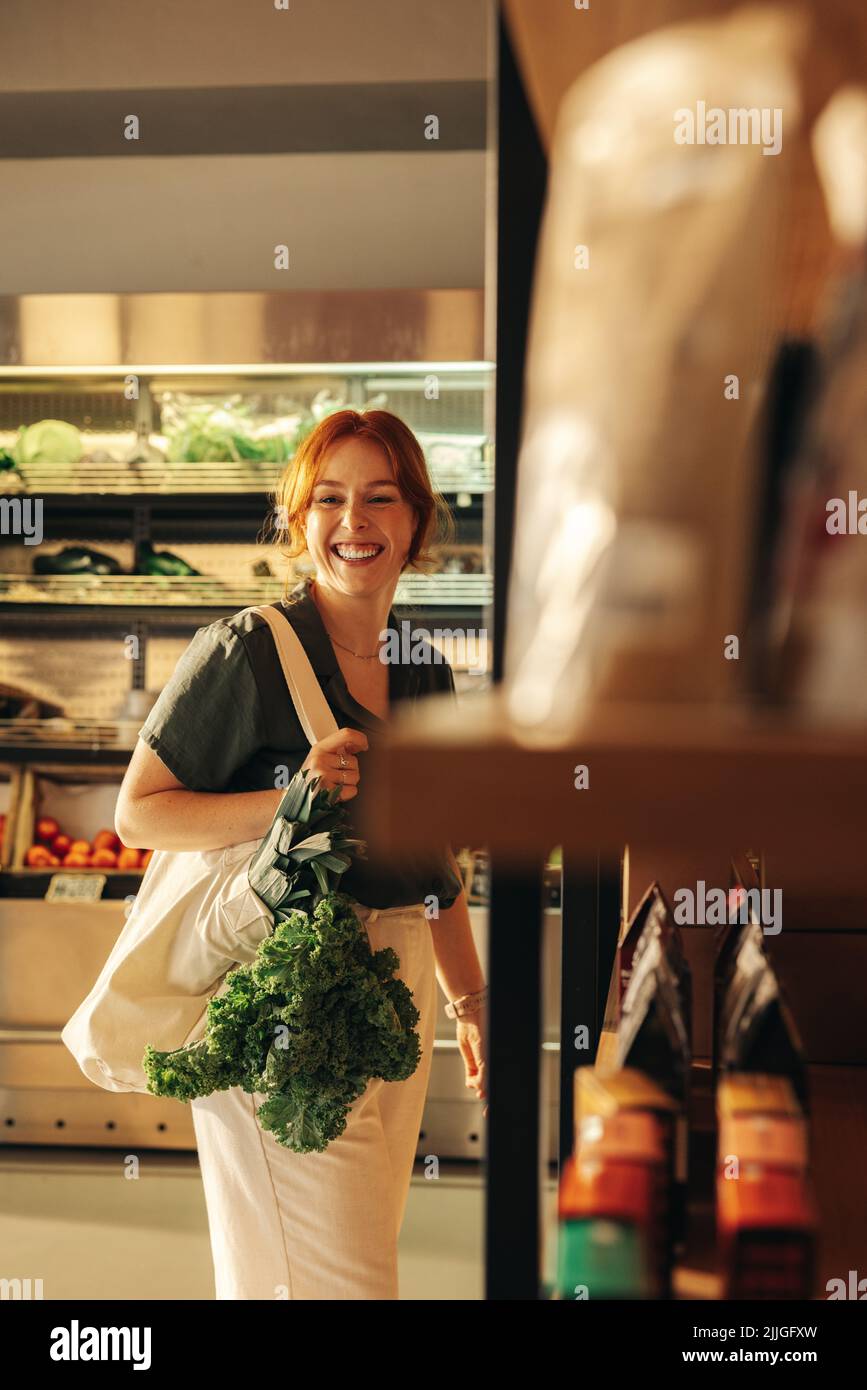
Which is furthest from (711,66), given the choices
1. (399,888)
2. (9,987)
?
(9,987)

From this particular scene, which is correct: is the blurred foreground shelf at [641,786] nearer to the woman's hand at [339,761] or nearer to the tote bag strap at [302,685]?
the woman's hand at [339,761]

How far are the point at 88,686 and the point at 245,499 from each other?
974mm

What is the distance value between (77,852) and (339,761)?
106 inches

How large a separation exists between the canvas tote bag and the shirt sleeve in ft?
0.27

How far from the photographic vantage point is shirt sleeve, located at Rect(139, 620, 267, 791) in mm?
2025

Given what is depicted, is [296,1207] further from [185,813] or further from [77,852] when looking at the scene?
[77,852]

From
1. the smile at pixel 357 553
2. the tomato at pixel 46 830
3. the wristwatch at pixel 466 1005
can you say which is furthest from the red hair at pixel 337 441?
the tomato at pixel 46 830

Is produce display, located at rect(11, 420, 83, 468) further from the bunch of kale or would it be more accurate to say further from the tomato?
the bunch of kale

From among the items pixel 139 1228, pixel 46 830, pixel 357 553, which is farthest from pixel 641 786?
pixel 46 830

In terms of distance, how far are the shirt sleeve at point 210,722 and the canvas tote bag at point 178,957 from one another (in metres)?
0.08

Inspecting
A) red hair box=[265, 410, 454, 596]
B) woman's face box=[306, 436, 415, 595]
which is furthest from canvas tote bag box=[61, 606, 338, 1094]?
red hair box=[265, 410, 454, 596]

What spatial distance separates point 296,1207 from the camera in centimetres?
186

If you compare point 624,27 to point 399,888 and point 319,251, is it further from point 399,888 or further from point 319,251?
point 319,251

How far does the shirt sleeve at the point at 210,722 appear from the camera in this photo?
2.03 meters
